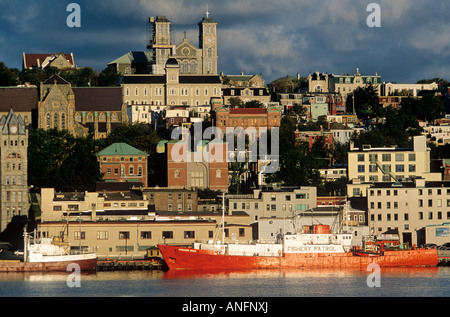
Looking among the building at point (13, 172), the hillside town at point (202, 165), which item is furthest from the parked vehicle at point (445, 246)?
the building at point (13, 172)

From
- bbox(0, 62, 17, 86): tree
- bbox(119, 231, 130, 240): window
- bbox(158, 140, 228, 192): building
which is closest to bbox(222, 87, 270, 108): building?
bbox(0, 62, 17, 86): tree

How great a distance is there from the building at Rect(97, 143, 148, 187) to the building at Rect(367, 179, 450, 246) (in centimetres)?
3177

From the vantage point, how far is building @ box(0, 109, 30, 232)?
11306 centimetres

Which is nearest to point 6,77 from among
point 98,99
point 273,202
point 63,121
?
point 98,99

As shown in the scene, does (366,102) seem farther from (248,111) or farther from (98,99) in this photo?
(98,99)

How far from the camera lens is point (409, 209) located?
110750mm

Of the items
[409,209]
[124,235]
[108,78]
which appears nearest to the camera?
[124,235]

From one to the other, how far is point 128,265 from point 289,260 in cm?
1344

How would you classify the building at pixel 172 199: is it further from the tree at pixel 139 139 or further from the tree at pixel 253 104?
the tree at pixel 253 104

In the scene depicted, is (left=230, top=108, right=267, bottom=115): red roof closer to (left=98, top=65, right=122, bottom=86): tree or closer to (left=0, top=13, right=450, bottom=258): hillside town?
(left=0, top=13, right=450, bottom=258): hillside town

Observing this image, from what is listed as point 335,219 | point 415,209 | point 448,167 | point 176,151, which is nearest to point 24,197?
point 176,151
